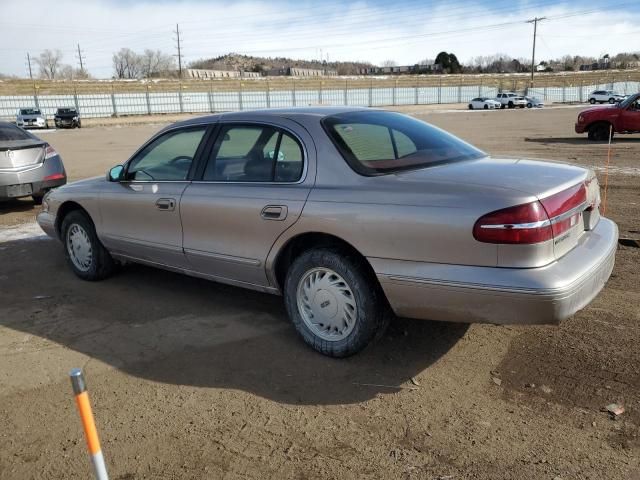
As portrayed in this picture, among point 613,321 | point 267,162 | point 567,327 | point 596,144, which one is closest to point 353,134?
point 267,162

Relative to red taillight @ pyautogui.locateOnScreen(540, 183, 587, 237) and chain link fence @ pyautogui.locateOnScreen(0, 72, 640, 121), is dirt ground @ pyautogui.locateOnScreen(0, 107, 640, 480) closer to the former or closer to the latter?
red taillight @ pyautogui.locateOnScreen(540, 183, 587, 237)

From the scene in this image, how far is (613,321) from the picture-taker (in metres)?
4.14

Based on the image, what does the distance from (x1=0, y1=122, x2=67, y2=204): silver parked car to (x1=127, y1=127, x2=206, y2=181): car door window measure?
4772 mm

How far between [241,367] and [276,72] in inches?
6404

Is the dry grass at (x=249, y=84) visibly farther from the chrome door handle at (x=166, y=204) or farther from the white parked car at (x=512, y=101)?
the chrome door handle at (x=166, y=204)

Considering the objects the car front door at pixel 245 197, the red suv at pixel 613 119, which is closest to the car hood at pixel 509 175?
the car front door at pixel 245 197

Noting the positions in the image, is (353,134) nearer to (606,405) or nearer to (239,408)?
(239,408)

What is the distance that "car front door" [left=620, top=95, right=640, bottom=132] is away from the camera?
17359 millimetres

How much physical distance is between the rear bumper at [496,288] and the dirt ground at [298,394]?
1.67 feet

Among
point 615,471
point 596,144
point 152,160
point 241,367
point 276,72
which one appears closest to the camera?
point 615,471

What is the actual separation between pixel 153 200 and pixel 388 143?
6.58 ft

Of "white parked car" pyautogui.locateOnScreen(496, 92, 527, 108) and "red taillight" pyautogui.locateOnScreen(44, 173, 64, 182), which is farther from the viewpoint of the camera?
"white parked car" pyautogui.locateOnScreen(496, 92, 527, 108)

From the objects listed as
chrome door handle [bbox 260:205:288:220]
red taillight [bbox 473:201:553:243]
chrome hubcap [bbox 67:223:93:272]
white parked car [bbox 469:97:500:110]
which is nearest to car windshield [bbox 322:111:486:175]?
chrome door handle [bbox 260:205:288:220]

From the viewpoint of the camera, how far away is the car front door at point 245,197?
150 inches
